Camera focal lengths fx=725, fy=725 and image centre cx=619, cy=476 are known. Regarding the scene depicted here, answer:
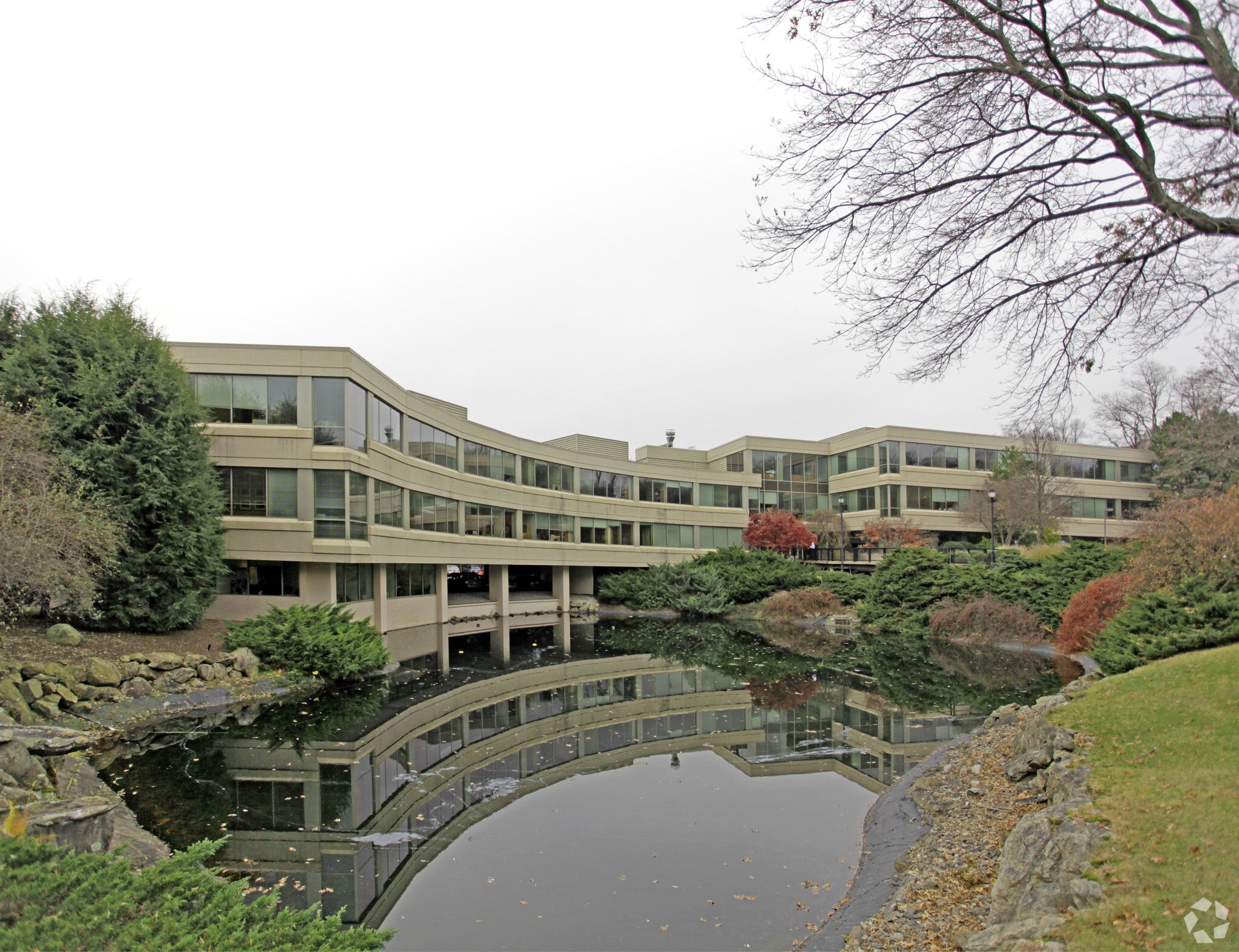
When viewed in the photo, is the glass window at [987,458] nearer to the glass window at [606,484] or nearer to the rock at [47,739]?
the glass window at [606,484]

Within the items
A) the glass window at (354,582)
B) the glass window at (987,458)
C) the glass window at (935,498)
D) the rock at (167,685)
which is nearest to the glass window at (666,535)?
the glass window at (935,498)

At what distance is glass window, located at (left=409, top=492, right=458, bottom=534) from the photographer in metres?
29.6

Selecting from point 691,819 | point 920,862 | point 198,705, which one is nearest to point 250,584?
point 198,705

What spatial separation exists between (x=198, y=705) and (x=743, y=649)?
60.0ft

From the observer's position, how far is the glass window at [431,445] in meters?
30.1

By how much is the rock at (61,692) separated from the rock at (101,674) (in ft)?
2.96

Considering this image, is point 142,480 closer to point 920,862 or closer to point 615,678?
point 615,678

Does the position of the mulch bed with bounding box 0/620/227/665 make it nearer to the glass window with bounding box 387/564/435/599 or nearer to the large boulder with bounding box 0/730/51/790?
the large boulder with bounding box 0/730/51/790

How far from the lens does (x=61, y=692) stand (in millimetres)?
14023

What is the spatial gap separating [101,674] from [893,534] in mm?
44966

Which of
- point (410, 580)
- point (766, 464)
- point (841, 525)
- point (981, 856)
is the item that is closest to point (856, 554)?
point (841, 525)

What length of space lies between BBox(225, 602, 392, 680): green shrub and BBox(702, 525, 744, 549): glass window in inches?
1277

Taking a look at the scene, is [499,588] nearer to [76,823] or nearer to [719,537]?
[719,537]

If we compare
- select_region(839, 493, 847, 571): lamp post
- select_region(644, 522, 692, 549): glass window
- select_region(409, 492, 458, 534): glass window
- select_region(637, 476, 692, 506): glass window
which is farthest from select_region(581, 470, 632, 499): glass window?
select_region(839, 493, 847, 571): lamp post
